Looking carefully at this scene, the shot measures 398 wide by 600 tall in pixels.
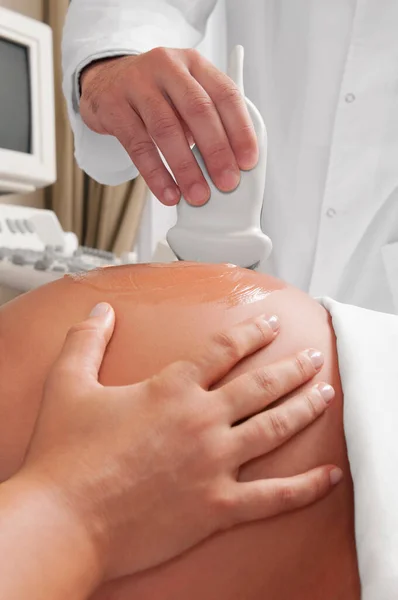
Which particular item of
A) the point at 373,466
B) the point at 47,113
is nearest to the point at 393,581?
the point at 373,466

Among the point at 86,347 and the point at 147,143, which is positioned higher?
the point at 147,143

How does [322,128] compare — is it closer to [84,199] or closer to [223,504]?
[223,504]

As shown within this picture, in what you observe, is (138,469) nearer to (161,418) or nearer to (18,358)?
(161,418)

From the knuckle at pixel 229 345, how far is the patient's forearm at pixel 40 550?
0.16 metres

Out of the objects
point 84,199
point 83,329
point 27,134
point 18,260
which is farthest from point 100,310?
point 84,199

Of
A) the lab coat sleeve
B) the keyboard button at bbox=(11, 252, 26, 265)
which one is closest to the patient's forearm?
the lab coat sleeve

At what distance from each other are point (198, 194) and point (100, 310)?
154 mm

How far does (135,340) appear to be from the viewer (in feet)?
1.71

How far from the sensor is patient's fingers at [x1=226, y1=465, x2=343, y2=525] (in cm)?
45

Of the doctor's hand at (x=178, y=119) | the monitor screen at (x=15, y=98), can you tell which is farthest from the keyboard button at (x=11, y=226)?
the doctor's hand at (x=178, y=119)

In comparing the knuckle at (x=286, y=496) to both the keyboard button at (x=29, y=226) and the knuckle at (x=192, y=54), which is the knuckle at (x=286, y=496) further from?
the keyboard button at (x=29, y=226)

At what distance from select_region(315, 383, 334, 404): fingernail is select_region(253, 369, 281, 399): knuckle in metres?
0.04

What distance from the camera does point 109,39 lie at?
2.85ft

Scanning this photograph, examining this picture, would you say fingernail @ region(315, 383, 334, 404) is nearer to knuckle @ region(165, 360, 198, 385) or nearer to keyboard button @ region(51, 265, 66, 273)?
knuckle @ region(165, 360, 198, 385)
